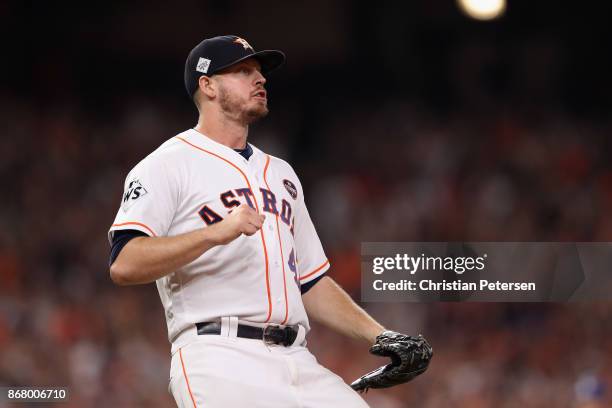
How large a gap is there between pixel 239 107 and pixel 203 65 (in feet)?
0.48

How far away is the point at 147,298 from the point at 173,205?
3.55 meters

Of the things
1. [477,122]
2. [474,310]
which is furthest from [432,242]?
[477,122]

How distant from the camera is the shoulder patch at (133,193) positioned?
1.96m

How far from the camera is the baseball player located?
1.88 meters

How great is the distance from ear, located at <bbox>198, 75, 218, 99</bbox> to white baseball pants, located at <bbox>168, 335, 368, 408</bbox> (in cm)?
62

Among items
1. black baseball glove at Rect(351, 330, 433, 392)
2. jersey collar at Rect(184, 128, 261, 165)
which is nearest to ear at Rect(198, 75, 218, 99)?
jersey collar at Rect(184, 128, 261, 165)

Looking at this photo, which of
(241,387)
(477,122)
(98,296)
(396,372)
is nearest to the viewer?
(241,387)

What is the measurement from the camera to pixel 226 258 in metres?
1.99

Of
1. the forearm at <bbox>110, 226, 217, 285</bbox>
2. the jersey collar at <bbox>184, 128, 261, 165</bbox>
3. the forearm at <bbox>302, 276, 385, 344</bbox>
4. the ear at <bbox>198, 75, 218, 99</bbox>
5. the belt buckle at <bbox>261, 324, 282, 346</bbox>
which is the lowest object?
the belt buckle at <bbox>261, 324, 282, 346</bbox>

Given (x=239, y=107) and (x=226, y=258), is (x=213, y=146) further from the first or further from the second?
(x=226, y=258)

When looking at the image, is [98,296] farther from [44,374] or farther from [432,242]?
[432,242]

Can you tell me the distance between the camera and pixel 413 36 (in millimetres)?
6367

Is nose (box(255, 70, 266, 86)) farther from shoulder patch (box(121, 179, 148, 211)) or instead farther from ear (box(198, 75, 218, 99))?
shoulder patch (box(121, 179, 148, 211))
